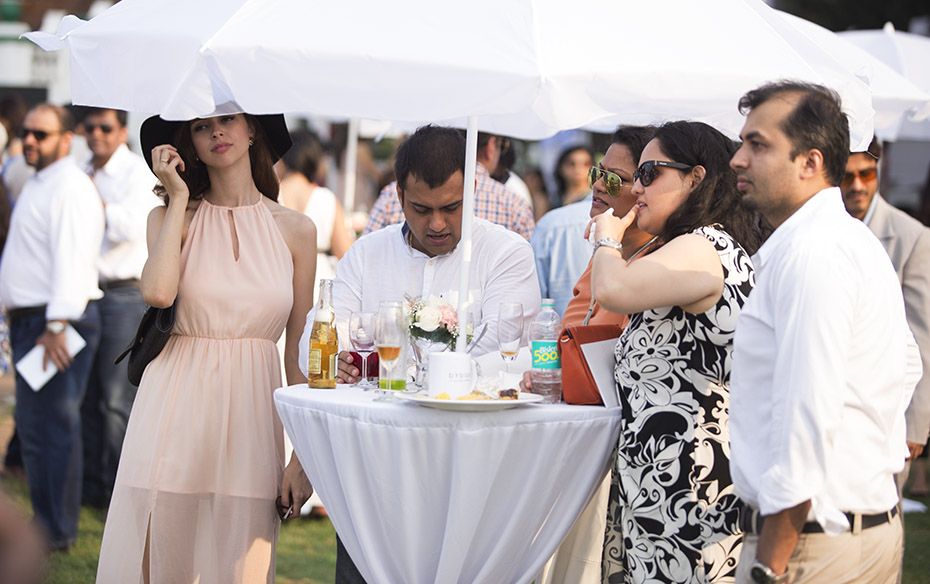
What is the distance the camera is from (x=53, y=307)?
22.3 ft

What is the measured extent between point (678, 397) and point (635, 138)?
1101mm

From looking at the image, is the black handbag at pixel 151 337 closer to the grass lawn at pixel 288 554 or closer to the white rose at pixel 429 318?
the white rose at pixel 429 318

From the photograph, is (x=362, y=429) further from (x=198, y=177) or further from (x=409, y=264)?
(x=198, y=177)

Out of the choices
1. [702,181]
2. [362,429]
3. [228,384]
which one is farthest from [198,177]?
[702,181]

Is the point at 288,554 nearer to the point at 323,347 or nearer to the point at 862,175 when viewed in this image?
the point at 323,347

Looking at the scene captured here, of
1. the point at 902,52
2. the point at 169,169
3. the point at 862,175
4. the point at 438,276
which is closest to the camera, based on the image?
the point at 169,169

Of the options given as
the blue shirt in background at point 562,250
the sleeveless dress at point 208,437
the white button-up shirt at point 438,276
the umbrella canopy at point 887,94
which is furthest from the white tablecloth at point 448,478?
the blue shirt in background at point 562,250

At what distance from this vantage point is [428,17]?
3635mm

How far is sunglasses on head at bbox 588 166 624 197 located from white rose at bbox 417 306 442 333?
735mm

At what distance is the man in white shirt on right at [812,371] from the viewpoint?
2.89 metres

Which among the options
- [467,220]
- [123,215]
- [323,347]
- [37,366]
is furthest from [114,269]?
[467,220]

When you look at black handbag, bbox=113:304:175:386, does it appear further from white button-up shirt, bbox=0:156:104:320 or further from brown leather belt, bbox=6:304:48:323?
brown leather belt, bbox=6:304:48:323

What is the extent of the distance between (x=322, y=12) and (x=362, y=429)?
123 cm

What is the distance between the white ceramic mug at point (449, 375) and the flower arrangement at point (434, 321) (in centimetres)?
27
